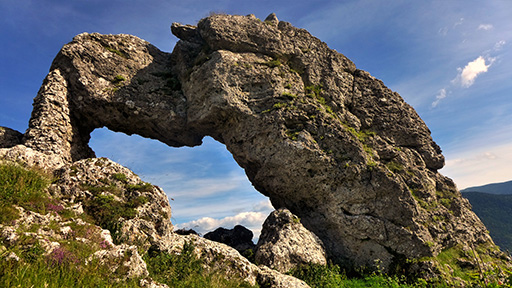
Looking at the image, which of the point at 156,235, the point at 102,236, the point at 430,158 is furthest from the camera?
the point at 430,158

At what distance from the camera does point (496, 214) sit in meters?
109

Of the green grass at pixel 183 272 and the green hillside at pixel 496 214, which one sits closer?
the green grass at pixel 183 272

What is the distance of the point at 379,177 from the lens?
800 inches

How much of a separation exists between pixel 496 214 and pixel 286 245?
137 meters

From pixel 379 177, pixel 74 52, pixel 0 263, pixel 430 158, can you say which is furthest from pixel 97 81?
pixel 430 158

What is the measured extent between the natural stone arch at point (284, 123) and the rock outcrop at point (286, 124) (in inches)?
3.8

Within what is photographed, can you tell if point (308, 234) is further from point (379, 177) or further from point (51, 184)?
point (51, 184)

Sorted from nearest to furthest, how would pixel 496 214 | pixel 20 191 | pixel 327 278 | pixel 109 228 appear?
1. pixel 20 191
2. pixel 109 228
3. pixel 327 278
4. pixel 496 214

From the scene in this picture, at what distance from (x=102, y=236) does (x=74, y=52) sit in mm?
19290

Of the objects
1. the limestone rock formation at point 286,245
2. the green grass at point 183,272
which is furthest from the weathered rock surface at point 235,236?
the green grass at point 183,272

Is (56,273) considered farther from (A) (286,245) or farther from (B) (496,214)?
(B) (496,214)

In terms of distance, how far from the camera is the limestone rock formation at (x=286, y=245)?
16.7 m

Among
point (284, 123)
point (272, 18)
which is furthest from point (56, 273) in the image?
point (272, 18)

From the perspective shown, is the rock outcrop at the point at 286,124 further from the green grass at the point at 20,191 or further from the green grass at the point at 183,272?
the green grass at the point at 183,272
